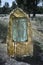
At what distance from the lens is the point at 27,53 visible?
3.73 m

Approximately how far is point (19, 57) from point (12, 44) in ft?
0.69

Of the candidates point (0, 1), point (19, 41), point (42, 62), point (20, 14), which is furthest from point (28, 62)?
point (0, 1)

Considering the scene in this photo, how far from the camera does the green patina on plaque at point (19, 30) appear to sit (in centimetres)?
367

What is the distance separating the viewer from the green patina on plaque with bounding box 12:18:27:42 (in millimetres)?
3668

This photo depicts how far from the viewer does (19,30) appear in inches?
146

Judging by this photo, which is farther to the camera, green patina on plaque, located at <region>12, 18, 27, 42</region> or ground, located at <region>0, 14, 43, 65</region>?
green patina on plaque, located at <region>12, 18, 27, 42</region>

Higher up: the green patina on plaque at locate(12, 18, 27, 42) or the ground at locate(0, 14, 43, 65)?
the green patina on plaque at locate(12, 18, 27, 42)

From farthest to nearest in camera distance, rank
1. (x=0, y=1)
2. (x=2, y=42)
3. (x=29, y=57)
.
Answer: (x=0, y=1)
(x=2, y=42)
(x=29, y=57)

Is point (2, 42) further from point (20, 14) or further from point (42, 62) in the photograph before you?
point (42, 62)

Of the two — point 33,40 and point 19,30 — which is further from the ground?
point 19,30

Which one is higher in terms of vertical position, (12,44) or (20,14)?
(20,14)

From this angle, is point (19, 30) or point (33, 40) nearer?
point (19, 30)

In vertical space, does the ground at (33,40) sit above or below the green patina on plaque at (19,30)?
below

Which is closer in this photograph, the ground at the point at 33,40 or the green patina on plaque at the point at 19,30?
the ground at the point at 33,40
